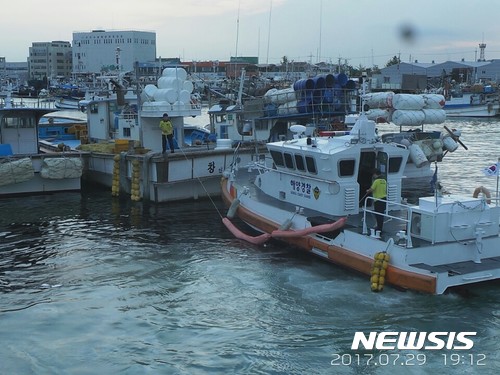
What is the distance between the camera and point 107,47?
553ft

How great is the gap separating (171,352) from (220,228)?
30.0 ft

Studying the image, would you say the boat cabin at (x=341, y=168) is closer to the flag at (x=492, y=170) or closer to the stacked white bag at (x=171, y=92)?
the flag at (x=492, y=170)

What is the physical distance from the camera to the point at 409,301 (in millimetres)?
12750

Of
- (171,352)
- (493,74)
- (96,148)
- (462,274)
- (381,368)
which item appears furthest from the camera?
(493,74)

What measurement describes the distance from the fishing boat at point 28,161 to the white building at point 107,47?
13086 centimetres

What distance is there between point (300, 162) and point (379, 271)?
4.66 meters

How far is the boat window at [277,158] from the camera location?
1786 centimetres

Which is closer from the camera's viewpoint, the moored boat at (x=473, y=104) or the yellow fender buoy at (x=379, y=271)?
the yellow fender buoy at (x=379, y=271)

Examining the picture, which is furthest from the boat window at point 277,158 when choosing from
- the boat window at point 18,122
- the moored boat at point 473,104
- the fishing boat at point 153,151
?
the moored boat at point 473,104

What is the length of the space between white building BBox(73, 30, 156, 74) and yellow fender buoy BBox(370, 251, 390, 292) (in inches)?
5780

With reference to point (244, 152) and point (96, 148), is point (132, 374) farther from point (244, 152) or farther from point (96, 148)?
point (96, 148)

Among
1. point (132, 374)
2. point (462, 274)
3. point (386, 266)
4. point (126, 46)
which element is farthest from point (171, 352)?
point (126, 46)

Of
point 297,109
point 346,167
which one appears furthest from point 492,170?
point 297,109

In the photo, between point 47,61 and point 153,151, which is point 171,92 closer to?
point 153,151
